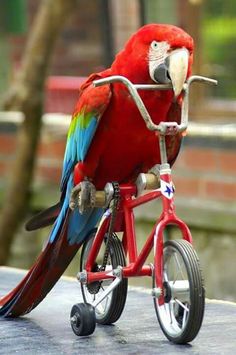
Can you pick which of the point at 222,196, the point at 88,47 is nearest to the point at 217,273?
the point at 222,196

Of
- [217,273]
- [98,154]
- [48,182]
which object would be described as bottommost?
[217,273]

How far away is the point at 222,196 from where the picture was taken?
4199mm

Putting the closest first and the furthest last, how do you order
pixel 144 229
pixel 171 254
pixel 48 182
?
pixel 171 254 → pixel 144 229 → pixel 48 182

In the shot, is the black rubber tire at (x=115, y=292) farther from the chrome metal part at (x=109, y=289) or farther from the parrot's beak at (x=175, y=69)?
the parrot's beak at (x=175, y=69)

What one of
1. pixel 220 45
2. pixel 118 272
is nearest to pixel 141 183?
pixel 118 272

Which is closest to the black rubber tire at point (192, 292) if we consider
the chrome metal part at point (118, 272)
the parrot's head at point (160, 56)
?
the chrome metal part at point (118, 272)

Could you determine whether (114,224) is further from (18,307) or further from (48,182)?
(48,182)

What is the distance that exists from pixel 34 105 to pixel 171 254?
2.10 m

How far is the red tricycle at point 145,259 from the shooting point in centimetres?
196

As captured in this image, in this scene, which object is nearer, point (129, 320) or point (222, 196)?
point (129, 320)

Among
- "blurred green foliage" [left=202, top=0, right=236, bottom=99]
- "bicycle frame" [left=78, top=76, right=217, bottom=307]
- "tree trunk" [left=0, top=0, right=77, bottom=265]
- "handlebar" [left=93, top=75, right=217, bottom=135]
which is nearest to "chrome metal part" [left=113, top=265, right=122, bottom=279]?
"bicycle frame" [left=78, top=76, right=217, bottom=307]

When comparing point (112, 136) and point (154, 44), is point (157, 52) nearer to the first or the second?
point (154, 44)

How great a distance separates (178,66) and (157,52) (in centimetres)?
5

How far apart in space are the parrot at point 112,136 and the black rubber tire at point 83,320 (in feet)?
0.44
